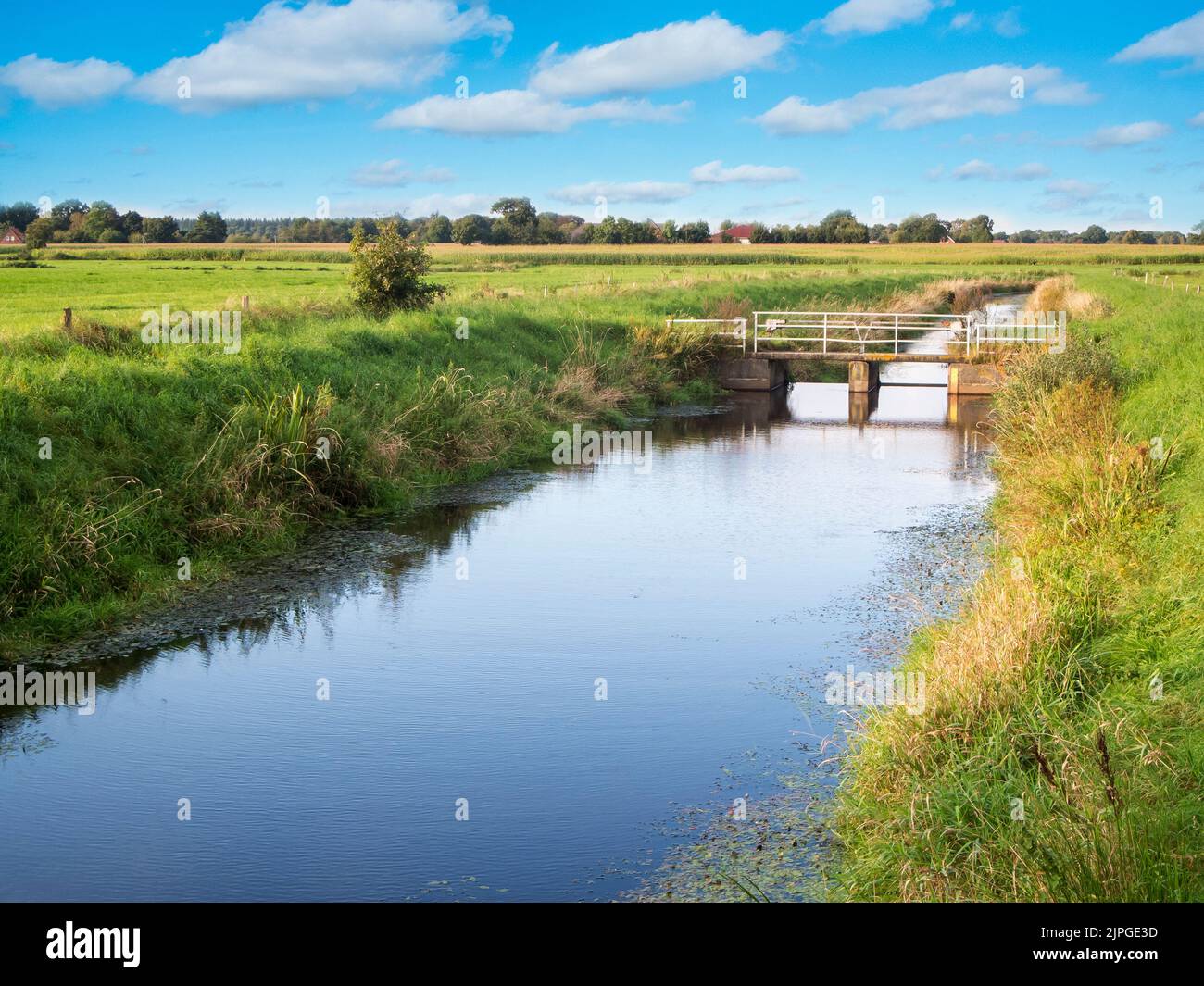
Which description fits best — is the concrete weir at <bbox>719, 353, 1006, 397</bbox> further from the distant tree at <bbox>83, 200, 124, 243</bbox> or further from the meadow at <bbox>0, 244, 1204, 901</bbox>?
the distant tree at <bbox>83, 200, 124, 243</bbox>

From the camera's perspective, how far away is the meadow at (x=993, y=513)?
644 cm

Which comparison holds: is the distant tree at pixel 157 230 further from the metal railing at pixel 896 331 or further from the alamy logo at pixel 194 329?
the alamy logo at pixel 194 329

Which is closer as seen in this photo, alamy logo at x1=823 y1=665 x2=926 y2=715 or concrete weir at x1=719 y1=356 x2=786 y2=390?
alamy logo at x1=823 y1=665 x2=926 y2=715

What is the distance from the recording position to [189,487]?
1459cm

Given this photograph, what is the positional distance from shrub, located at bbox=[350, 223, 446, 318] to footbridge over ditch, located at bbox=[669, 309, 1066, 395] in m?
8.52

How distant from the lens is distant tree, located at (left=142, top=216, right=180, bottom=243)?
8488 centimetres

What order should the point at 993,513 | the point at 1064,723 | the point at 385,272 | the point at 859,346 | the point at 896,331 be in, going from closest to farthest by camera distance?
the point at 1064,723
the point at 993,513
the point at 385,272
the point at 896,331
the point at 859,346

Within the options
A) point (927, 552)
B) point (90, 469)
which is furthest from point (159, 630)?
point (927, 552)

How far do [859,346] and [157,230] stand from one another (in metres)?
62.4

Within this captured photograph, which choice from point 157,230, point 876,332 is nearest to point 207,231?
point 157,230

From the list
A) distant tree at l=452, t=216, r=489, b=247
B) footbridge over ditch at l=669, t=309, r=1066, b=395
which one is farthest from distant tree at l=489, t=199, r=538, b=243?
footbridge over ditch at l=669, t=309, r=1066, b=395

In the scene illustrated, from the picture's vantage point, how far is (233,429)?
15.7 metres
